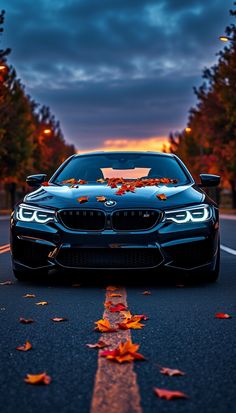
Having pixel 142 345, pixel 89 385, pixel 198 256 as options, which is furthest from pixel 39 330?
pixel 198 256

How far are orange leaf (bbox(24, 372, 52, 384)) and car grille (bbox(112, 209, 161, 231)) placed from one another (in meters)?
3.30

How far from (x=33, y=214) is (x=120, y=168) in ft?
6.40

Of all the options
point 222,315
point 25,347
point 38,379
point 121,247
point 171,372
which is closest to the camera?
point 38,379

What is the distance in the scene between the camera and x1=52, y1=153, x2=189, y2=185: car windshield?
8.29m

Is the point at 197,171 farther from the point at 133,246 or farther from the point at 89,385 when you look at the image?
the point at 89,385

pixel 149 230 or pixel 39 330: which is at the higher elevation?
pixel 149 230

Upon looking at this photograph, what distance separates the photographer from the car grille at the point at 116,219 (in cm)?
665

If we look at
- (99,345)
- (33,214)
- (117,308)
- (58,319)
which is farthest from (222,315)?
(33,214)

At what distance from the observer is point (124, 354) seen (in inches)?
153

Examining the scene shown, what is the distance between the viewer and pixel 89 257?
6.65 metres

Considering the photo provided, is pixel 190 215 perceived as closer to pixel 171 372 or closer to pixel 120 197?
pixel 120 197

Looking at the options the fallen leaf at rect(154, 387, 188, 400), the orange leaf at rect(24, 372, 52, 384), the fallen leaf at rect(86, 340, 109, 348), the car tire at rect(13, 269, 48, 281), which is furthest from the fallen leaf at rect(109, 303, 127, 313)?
the fallen leaf at rect(154, 387, 188, 400)

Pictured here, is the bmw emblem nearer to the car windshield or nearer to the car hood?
the car hood

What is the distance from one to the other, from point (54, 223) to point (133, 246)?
2.59 ft
